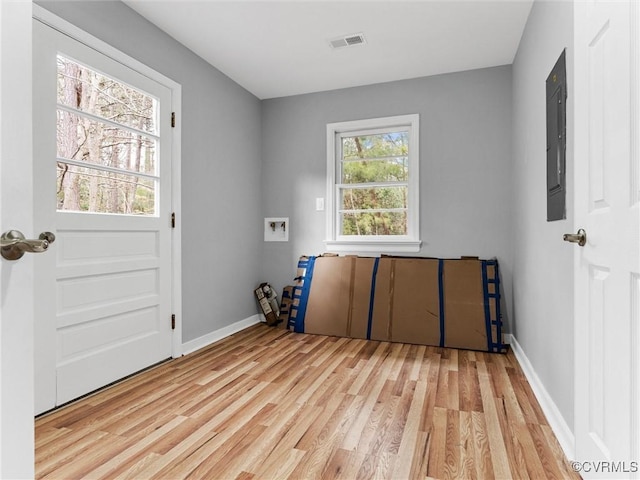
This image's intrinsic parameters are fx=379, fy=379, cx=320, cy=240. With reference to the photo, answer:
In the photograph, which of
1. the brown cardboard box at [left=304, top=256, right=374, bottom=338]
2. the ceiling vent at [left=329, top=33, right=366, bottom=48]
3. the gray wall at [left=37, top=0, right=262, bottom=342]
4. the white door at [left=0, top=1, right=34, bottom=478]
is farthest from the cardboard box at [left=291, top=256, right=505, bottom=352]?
the white door at [left=0, top=1, right=34, bottom=478]

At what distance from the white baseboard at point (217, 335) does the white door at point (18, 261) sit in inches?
94.5

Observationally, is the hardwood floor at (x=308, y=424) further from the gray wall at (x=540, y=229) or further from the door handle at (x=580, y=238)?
the door handle at (x=580, y=238)

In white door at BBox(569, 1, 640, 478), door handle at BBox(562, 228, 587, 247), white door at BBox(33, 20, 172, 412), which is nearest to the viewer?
white door at BBox(569, 1, 640, 478)

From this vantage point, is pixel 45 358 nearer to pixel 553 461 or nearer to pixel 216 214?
pixel 216 214

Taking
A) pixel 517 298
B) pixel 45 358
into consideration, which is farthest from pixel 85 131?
pixel 517 298

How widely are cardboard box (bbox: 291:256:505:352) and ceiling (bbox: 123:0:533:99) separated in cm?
177

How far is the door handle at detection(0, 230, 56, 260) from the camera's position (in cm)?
68

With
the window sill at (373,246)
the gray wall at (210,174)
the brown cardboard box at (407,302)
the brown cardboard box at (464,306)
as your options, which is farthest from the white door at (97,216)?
the brown cardboard box at (464,306)

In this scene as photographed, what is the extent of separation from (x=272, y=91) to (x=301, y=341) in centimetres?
259

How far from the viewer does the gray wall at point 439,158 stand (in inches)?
135

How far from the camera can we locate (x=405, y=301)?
3449mm

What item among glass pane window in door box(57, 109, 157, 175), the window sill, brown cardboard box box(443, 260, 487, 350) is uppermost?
glass pane window in door box(57, 109, 157, 175)

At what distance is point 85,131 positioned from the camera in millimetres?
2248

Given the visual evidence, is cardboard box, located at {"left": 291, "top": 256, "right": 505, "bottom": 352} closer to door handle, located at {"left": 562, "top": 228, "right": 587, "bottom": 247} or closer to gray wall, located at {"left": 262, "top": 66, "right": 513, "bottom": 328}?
gray wall, located at {"left": 262, "top": 66, "right": 513, "bottom": 328}
